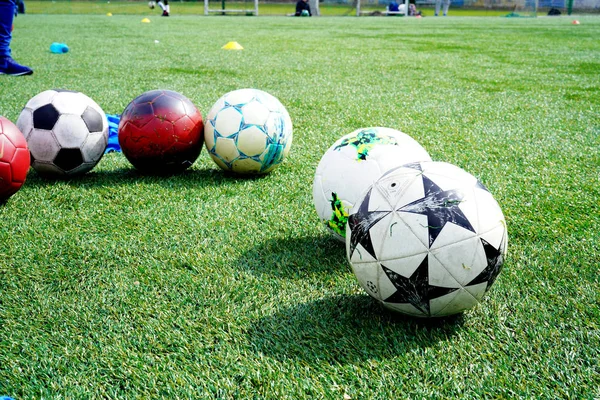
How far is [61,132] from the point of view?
12.8 feet

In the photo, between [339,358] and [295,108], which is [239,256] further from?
[295,108]

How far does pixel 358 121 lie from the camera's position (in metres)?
6.01

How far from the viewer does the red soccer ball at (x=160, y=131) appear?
3963 mm

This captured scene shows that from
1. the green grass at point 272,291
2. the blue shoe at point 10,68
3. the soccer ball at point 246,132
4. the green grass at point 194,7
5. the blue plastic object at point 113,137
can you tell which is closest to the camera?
the green grass at point 272,291

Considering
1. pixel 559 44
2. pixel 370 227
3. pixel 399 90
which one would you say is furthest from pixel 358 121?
pixel 559 44

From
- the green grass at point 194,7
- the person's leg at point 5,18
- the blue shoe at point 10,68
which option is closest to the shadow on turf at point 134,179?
the person's leg at point 5,18

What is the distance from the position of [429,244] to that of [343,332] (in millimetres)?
514

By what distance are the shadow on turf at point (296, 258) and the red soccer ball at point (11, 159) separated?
1.66m

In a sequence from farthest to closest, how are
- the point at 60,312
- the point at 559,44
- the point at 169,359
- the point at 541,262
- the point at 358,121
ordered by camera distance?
the point at 559,44 < the point at 358,121 < the point at 541,262 < the point at 60,312 < the point at 169,359

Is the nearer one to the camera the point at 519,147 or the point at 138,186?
the point at 138,186

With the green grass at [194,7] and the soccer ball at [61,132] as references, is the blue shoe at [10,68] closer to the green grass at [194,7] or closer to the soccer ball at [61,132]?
the soccer ball at [61,132]

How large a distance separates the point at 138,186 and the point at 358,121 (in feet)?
9.32

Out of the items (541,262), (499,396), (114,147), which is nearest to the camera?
(499,396)

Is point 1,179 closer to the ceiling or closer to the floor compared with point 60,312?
closer to the ceiling
